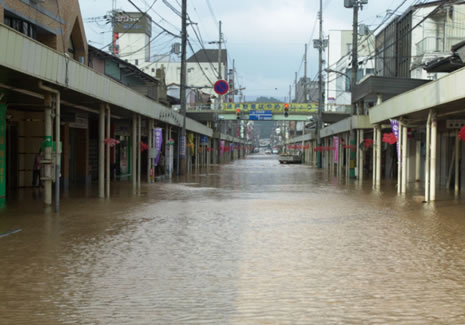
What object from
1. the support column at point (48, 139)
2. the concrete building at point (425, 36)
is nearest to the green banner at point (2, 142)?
the support column at point (48, 139)

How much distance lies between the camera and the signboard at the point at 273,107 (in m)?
63.5

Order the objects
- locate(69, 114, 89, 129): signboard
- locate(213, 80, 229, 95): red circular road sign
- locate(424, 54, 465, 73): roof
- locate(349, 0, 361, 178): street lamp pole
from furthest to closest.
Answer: locate(213, 80, 229, 95): red circular road sign
locate(349, 0, 361, 178): street lamp pole
locate(69, 114, 89, 129): signboard
locate(424, 54, 465, 73): roof

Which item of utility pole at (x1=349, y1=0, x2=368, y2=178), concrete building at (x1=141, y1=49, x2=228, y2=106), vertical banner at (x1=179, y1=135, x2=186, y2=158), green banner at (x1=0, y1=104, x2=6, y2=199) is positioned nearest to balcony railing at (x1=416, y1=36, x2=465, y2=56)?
utility pole at (x1=349, y1=0, x2=368, y2=178)

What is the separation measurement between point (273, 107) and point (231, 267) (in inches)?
2262

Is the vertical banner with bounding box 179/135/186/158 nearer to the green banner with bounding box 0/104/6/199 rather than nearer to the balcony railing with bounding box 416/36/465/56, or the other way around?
the balcony railing with bounding box 416/36/465/56

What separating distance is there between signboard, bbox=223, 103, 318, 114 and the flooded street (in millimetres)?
47857

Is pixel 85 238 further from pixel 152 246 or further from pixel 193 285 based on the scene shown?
pixel 193 285

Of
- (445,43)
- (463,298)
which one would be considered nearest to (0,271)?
(463,298)

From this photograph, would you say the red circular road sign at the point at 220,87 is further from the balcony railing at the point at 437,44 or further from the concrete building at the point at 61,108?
the balcony railing at the point at 437,44

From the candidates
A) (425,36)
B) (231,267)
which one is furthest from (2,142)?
(425,36)

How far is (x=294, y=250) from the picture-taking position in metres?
10.1

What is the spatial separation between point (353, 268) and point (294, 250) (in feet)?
5.70

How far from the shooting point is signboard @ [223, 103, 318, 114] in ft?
208

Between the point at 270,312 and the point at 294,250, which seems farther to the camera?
A: the point at 294,250
